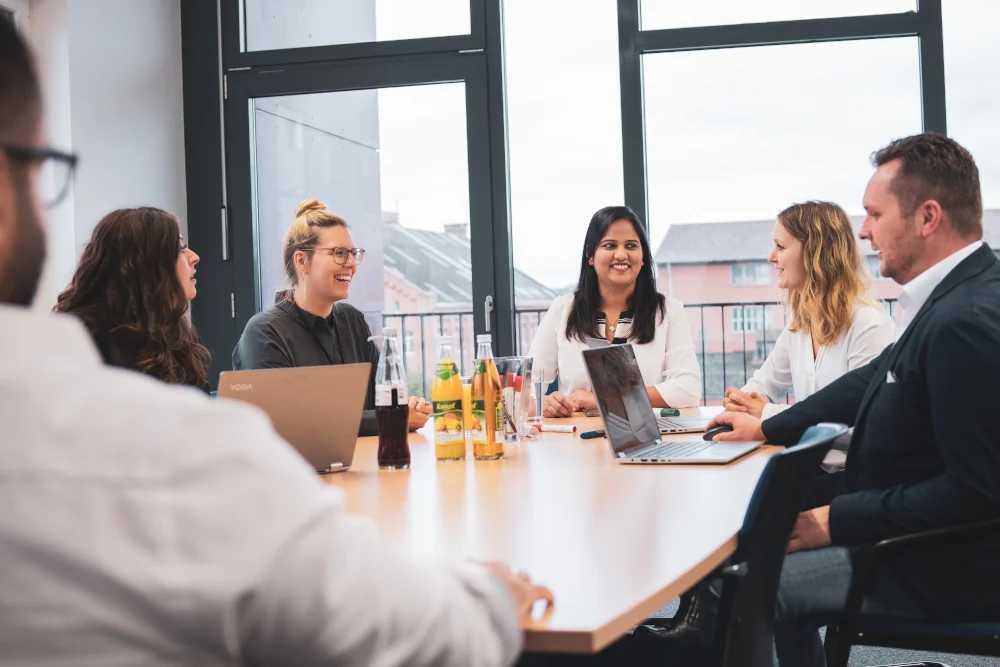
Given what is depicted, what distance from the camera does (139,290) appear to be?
2.29 meters

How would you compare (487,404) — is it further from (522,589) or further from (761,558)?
(522,589)

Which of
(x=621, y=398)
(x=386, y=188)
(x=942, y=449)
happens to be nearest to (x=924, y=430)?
(x=942, y=449)

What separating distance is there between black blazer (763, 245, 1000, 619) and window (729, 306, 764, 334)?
8.90ft

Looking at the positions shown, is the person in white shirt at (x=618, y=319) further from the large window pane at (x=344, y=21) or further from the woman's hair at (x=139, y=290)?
the large window pane at (x=344, y=21)

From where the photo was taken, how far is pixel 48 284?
3.85 meters

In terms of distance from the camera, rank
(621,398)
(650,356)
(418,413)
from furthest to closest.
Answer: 1. (650,356)
2. (418,413)
3. (621,398)

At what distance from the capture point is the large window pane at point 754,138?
4.25m

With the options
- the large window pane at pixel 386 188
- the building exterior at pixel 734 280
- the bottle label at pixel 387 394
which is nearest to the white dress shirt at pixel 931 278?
the bottle label at pixel 387 394

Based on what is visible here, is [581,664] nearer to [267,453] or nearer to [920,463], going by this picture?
[920,463]

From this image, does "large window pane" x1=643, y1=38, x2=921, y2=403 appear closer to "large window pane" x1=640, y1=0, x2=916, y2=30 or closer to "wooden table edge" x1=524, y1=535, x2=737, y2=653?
"large window pane" x1=640, y1=0, x2=916, y2=30

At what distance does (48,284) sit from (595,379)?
8.83ft

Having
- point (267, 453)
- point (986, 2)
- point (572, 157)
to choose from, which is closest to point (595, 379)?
point (267, 453)

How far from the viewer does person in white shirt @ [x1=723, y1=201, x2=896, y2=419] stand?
9.41ft

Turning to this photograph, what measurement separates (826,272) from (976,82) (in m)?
1.86
